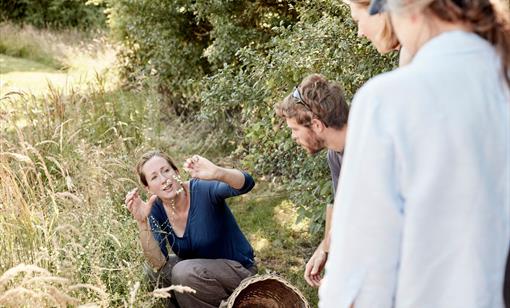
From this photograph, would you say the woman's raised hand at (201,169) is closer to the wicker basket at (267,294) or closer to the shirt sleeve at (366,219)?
the wicker basket at (267,294)

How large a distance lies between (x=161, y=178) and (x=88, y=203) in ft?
1.54

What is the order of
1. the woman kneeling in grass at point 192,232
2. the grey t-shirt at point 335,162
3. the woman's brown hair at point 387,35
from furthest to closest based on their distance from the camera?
the woman kneeling in grass at point 192,232
the grey t-shirt at point 335,162
the woman's brown hair at point 387,35

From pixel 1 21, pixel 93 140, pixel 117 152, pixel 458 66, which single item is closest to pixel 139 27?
pixel 93 140

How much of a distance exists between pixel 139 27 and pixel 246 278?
18.1 ft

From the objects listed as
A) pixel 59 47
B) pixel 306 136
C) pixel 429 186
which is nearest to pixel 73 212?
pixel 306 136

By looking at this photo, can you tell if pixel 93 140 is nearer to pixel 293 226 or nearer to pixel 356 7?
pixel 293 226

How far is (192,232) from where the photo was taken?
400cm

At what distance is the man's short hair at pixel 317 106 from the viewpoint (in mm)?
3021

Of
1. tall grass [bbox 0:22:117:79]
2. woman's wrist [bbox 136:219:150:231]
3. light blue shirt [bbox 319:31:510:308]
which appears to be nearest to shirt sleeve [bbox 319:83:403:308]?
light blue shirt [bbox 319:31:510:308]

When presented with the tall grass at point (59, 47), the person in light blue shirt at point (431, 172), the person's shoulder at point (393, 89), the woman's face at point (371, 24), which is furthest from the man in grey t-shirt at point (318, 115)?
the tall grass at point (59, 47)

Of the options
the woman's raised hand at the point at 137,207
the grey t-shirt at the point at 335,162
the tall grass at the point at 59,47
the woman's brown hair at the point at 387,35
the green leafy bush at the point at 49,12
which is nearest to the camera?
the woman's brown hair at the point at 387,35

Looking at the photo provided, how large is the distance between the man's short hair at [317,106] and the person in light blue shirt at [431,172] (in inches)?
55.0

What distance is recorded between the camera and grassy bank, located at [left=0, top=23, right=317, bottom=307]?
320 centimetres

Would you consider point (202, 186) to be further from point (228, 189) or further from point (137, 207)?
point (137, 207)
